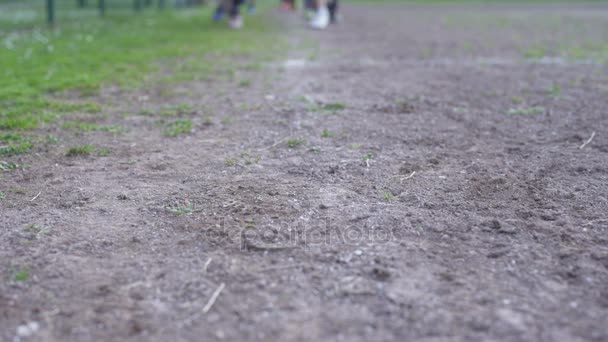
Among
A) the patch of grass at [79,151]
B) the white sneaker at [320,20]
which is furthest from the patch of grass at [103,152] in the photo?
the white sneaker at [320,20]

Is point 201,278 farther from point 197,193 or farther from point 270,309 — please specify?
point 197,193

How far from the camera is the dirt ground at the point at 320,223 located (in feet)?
8.30

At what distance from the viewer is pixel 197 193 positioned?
12.4 ft

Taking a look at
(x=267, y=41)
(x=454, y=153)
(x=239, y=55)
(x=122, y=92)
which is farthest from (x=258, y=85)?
(x=267, y=41)

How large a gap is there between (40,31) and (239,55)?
Result: 12.6 feet

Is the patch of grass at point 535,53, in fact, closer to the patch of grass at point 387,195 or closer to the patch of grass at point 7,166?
the patch of grass at point 387,195

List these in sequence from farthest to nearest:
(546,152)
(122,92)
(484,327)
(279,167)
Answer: (122,92)
(546,152)
(279,167)
(484,327)

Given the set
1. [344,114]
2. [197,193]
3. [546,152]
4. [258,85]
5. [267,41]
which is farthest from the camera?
[267,41]

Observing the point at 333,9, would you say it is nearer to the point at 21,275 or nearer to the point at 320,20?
the point at 320,20

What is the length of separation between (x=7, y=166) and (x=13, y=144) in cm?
43

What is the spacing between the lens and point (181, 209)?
3553mm

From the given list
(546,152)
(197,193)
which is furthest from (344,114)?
(197,193)

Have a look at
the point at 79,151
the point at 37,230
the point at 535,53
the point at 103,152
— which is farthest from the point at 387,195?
the point at 535,53

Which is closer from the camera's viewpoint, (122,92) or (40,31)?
(122,92)
